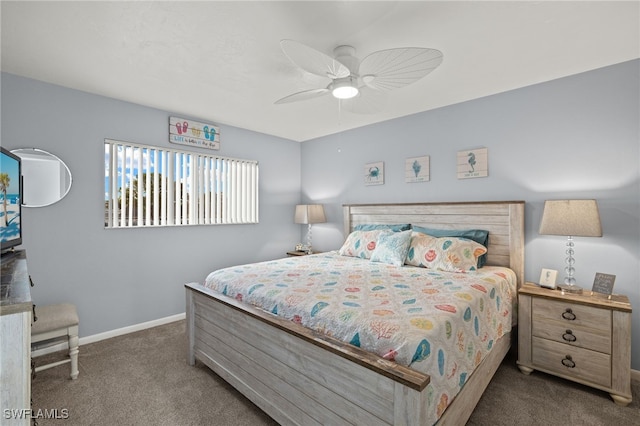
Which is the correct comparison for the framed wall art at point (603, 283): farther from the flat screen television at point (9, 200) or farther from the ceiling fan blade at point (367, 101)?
the flat screen television at point (9, 200)

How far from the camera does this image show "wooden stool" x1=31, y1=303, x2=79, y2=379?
2154mm

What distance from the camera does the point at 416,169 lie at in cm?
362

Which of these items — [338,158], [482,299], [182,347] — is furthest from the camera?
[338,158]

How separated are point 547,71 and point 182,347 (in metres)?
4.16

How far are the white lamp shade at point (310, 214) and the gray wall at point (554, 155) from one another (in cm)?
110

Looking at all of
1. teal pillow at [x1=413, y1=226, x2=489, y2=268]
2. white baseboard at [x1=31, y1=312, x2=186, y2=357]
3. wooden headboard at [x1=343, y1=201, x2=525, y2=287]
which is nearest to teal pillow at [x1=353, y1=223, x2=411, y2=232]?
wooden headboard at [x1=343, y1=201, x2=525, y2=287]

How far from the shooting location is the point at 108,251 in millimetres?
3100

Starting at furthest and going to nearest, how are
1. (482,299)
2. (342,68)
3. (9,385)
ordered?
(482,299), (342,68), (9,385)

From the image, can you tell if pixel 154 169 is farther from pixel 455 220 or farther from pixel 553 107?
pixel 553 107

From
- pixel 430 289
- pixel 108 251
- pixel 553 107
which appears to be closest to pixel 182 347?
pixel 108 251

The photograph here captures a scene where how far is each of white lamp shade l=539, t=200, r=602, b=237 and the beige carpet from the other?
3.86ft

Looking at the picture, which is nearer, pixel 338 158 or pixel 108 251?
pixel 108 251

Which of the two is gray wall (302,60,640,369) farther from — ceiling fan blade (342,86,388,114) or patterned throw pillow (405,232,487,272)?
ceiling fan blade (342,86,388,114)

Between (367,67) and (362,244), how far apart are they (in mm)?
2036
